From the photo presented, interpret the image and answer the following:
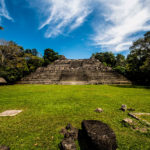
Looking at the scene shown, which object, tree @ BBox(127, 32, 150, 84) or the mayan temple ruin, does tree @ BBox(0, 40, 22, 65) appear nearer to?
the mayan temple ruin

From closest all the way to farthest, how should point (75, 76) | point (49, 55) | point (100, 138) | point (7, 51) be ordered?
1. point (100, 138)
2. point (7, 51)
3. point (75, 76)
4. point (49, 55)

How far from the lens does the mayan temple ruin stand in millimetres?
16283

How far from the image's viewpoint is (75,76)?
19.1 meters

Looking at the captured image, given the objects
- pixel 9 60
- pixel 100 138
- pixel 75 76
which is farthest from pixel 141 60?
pixel 9 60

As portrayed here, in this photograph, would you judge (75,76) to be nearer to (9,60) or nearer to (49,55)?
(9,60)

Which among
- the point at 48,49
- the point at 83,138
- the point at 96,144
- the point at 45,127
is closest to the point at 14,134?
the point at 45,127

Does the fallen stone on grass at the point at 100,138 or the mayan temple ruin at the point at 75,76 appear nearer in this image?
the fallen stone on grass at the point at 100,138

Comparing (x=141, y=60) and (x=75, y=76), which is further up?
(x=141, y=60)

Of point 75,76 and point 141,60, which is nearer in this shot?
point 141,60

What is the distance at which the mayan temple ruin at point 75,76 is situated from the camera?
53.4ft

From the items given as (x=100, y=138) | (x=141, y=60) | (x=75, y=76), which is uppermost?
(x=141, y=60)

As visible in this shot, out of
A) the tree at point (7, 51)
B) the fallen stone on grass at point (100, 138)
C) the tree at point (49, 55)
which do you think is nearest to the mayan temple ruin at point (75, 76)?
the tree at point (7, 51)

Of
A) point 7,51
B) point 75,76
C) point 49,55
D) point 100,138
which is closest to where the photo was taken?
point 100,138

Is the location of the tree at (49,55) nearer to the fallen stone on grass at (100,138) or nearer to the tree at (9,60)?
the tree at (9,60)
